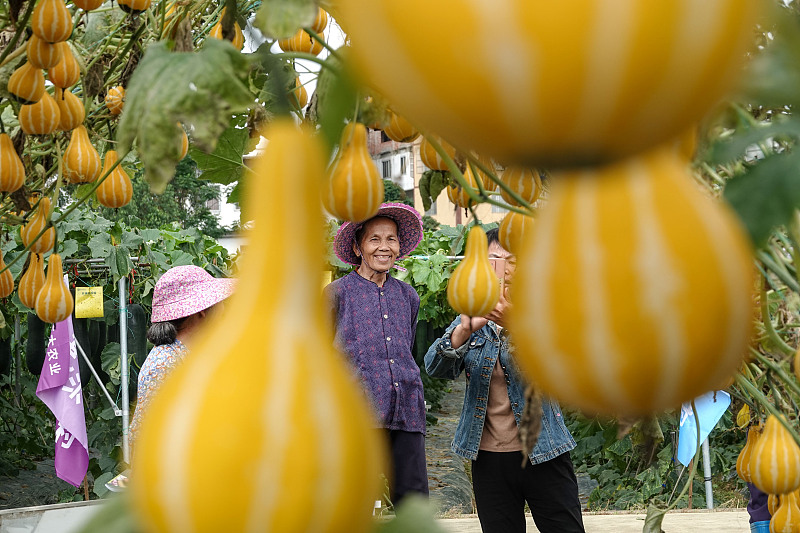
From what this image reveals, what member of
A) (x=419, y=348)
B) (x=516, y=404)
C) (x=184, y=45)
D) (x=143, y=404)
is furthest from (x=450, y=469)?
(x=184, y=45)

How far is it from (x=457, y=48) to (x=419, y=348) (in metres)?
5.34

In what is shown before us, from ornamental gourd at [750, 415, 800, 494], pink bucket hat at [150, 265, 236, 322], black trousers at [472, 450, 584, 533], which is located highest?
pink bucket hat at [150, 265, 236, 322]

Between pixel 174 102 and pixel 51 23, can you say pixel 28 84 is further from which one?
pixel 174 102


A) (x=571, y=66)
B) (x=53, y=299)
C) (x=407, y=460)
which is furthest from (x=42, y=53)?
(x=407, y=460)

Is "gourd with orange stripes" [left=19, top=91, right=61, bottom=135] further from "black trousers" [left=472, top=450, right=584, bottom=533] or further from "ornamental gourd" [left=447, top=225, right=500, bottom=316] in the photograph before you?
"black trousers" [left=472, top=450, right=584, bottom=533]

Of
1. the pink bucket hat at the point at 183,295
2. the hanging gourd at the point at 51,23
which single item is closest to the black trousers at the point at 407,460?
the pink bucket hat at the point at 183,295

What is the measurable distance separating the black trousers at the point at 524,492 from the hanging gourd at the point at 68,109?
63.6 inches

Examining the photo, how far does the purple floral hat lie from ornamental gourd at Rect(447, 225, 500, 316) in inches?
71.6

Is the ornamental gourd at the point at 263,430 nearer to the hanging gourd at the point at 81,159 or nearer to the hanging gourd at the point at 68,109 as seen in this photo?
the hanging gourd at the point at 68,109

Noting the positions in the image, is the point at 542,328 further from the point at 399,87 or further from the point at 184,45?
the point at 184,45

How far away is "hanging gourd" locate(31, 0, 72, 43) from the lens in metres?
1.03

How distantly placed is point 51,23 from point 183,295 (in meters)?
1.42

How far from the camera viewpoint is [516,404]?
8.01 feet

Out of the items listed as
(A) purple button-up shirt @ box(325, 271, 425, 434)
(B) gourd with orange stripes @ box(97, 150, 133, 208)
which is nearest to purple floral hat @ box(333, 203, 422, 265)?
(A) purple button-up shirt @ box(325, 271, 425, 434)
